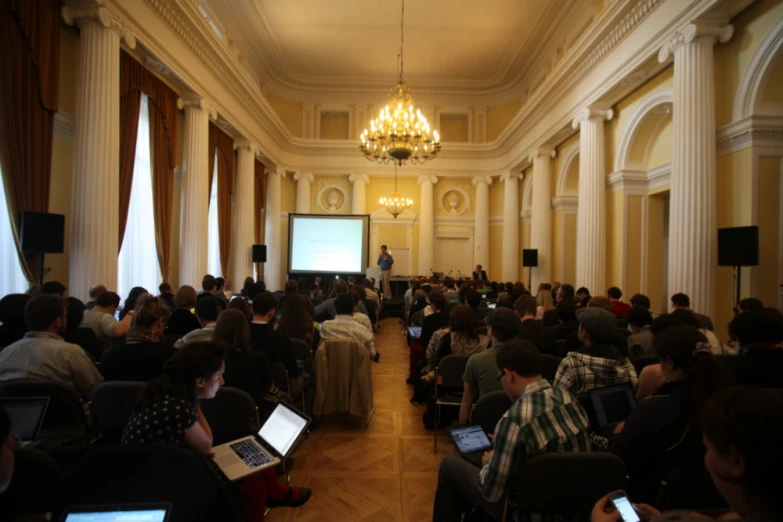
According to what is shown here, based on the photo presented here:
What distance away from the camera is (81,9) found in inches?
200

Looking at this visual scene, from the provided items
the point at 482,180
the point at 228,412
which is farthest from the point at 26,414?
the point at 482,180

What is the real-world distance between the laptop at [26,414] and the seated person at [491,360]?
222cm

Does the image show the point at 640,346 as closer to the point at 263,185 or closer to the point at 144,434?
the point at 144,434

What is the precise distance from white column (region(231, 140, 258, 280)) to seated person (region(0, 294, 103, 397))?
860cm

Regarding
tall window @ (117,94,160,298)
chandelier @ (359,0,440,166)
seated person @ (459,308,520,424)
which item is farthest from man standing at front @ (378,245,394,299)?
seated person @ (459,308,520,424)

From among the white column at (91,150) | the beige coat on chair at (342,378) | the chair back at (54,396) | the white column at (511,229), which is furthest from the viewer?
the white column at (511,229)

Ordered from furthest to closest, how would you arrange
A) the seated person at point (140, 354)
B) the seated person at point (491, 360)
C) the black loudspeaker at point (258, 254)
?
the black loudspeaker at point (258, 254) → the seated person at point (491, 360) → the seated person at point (140, 354)

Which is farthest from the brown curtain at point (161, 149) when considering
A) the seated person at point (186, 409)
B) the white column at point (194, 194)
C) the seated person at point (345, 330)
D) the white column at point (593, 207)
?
the white column at point (593, 207)

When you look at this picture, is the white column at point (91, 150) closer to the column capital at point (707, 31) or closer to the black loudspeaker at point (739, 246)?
the column capital at point (707, 31)

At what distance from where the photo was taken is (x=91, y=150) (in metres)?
5.22

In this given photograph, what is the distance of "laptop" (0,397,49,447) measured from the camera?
6.17 ft

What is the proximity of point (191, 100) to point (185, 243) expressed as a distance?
2.62 metres

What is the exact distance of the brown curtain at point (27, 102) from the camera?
4352 mm

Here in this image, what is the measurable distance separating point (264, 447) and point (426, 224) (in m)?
13.0
